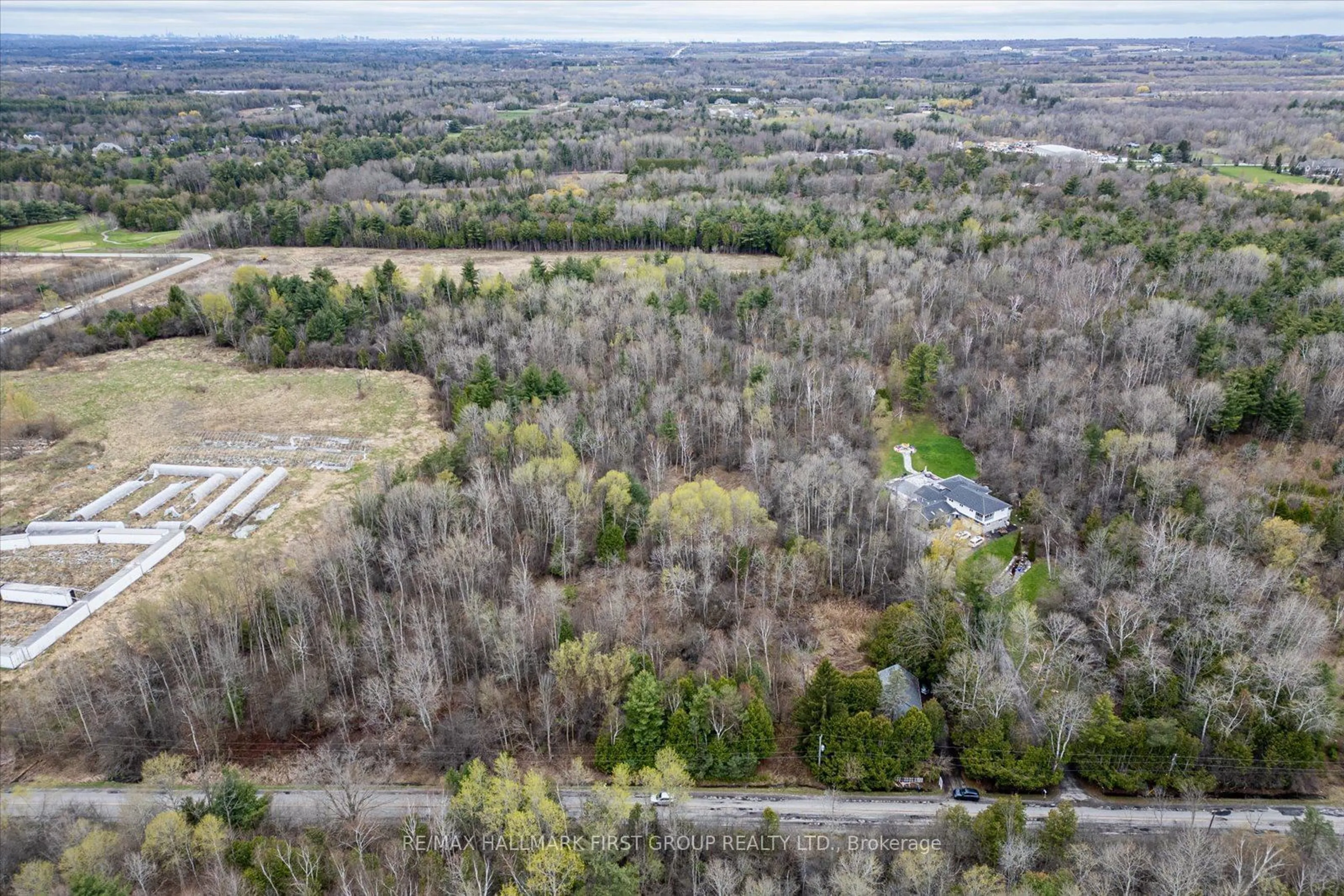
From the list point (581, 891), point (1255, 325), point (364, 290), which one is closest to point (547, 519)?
point (581, 891)

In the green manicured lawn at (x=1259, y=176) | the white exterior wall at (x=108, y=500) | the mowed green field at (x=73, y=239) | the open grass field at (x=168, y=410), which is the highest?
the green manicured lawn at (x=1259, y=176)

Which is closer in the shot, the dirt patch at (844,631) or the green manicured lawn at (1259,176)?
the dirt patch at (844,631)

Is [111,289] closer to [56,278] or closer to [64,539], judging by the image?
[56,278]

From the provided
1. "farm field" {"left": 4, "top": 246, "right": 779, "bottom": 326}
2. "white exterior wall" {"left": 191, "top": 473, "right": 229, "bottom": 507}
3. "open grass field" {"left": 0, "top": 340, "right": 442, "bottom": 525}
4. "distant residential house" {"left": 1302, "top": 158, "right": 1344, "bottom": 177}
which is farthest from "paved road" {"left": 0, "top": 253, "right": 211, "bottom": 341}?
"distant residential house" {"left": 1302, "top": 158, "right": 1344, "bottom": 177}

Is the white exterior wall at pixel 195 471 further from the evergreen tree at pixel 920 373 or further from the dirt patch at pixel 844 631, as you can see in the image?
the evergreen tree at pixel 920 373

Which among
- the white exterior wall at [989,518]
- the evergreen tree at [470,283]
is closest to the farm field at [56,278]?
the evergreen tree at [470,283]

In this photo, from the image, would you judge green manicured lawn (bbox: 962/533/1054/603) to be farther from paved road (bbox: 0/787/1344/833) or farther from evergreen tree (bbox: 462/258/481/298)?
evergreen tree (bbox: 462/258/481/298)

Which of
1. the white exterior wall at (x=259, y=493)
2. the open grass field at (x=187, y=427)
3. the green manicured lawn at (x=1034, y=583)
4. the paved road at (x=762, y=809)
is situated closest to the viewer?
the paved road at (x=762, y=809)
